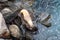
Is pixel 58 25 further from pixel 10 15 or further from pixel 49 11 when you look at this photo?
pixel 10 15

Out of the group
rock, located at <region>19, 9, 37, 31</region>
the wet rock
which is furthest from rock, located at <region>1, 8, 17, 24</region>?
the wet rock

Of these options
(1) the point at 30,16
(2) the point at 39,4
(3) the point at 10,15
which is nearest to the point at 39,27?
(1) the point at 30,16

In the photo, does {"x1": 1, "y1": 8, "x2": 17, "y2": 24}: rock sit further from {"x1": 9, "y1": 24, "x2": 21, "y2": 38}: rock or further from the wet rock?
the wet rock

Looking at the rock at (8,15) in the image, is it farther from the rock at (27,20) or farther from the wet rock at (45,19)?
the wet rock at (45,19)

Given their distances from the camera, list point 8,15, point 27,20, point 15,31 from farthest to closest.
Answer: point 8,15, point 27,20, point 15,31

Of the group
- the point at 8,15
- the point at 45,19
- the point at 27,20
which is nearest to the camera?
the point at 27,20

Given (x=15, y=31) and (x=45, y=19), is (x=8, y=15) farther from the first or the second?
(x=45, y=19)

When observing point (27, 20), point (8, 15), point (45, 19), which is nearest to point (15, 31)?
point (27, 20)

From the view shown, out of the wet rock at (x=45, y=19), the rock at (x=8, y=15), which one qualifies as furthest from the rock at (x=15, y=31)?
the wet rock at (x=45, y=19)
